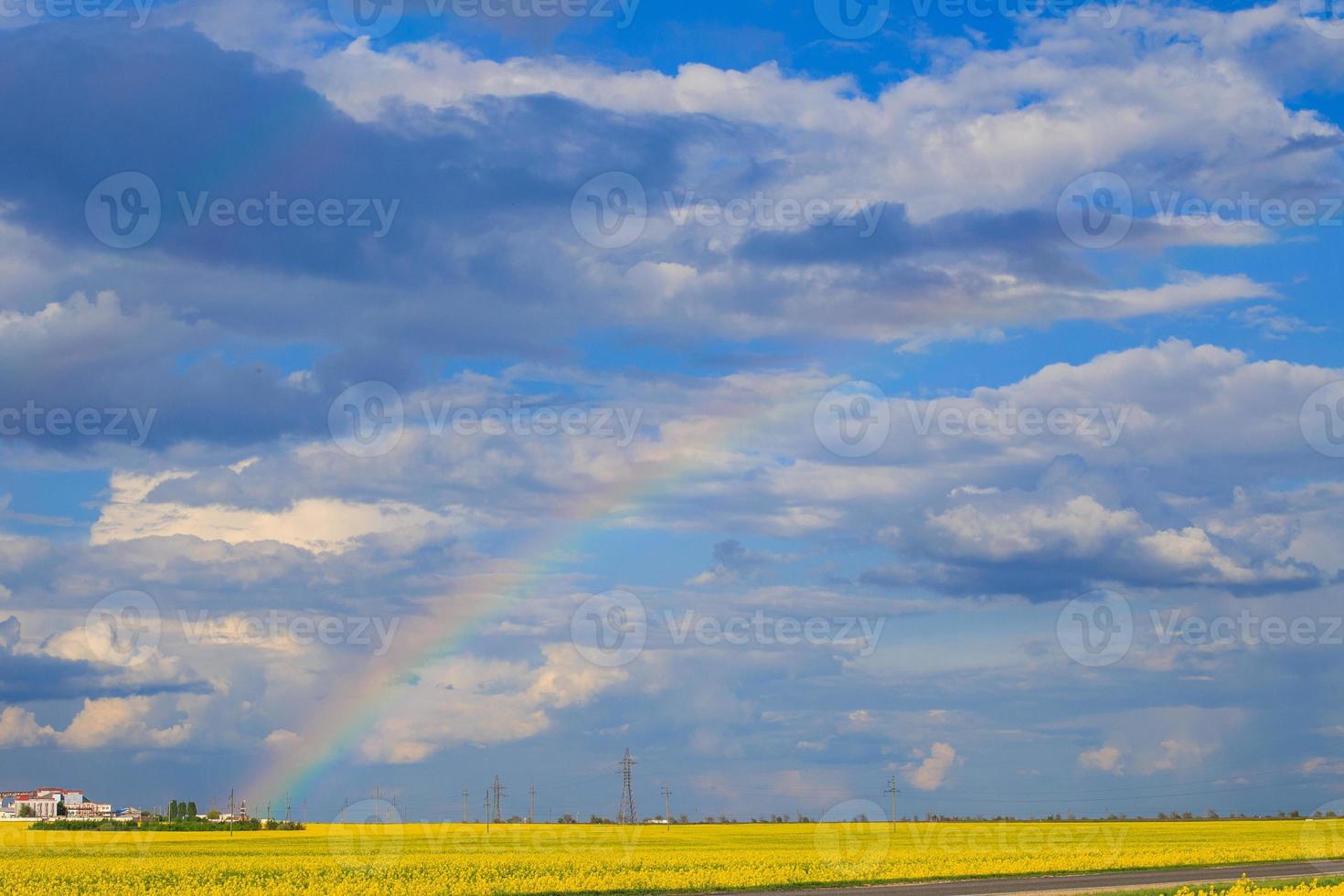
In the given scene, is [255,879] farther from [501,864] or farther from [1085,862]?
[1085,862]

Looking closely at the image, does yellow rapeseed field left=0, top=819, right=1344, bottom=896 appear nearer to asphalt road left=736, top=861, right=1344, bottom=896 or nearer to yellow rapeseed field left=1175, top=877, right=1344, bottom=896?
asphalt road left=736, top=861, right=1344, bottom=896

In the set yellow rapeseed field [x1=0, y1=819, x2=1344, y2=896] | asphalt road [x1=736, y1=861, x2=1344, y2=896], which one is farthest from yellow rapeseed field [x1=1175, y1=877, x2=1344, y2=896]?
yellow rapeseed field [x1=0, y1=819, x2=1344, y2=896]

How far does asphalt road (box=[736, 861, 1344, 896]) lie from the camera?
5847cm

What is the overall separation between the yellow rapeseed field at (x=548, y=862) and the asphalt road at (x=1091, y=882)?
2735 millimetres

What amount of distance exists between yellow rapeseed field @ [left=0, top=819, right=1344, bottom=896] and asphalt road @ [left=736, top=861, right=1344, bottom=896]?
2735mm

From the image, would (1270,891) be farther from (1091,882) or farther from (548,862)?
(548,862)

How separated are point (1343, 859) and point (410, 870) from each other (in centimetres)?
6181

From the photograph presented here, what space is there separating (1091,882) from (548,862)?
29044 mm

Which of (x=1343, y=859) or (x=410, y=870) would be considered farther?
(x=1343, y=859)

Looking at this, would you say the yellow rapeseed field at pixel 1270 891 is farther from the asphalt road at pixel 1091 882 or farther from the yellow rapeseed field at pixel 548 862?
the yellow rapeseed field at pixel 548 862

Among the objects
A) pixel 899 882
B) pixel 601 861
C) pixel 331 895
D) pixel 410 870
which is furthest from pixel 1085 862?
pixel 331 895

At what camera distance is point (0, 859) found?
254 ft

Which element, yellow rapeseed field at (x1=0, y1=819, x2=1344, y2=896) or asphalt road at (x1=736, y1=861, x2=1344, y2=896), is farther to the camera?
yellow rapeseed field at (x1=0, y1=819, x2=1344, y2=896)

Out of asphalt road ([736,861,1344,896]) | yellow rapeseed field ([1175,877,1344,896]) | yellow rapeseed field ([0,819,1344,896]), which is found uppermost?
yellow rapeseed field ([0,819,1344,896])
